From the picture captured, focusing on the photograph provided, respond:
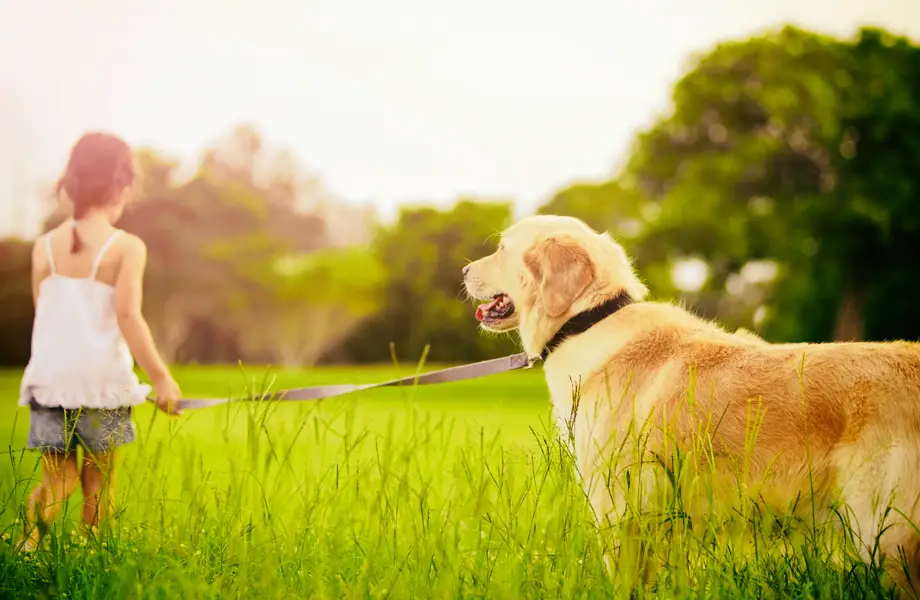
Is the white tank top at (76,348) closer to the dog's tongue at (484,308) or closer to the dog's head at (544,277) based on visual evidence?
the dog's tongue at (484,308)

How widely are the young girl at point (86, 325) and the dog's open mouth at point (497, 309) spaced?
1.72m

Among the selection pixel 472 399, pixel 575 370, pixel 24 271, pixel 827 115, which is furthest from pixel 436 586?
pixel 24 271

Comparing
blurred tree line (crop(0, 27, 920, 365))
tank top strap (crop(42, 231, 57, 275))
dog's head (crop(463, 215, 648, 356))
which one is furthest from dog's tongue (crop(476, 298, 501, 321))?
blurred tree line (crop(0, 27, 920, 365))

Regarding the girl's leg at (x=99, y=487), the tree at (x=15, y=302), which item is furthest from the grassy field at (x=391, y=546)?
the tree at (x=15, y=302)

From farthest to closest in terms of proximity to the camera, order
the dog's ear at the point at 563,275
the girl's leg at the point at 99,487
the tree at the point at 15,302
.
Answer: the tree at the point at 15,302
the dog's ear at the point at 563,275
the girl's leg at the point at 99,487

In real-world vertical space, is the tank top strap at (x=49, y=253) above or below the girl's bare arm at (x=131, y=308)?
above

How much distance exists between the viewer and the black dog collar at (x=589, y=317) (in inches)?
141

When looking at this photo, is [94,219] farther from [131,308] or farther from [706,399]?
[706,399]

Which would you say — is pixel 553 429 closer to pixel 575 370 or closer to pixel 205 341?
pixel 575 370

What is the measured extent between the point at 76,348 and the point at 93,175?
99 centimetres

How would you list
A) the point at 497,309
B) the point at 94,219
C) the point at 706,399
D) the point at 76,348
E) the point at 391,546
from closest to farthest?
the point at 706,399, the point at 391,546, the point at 497,309, the point at 76,348, the point at 94,219

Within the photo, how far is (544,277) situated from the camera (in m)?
3.61

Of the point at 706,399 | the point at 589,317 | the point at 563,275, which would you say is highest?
the point at 563,275

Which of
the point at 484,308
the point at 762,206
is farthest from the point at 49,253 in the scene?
the point at 762,206
